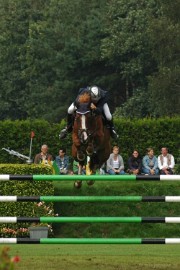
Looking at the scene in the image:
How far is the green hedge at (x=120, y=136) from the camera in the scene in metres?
30.7

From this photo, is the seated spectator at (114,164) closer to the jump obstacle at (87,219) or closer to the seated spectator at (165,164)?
the seated spectator at (165,164)

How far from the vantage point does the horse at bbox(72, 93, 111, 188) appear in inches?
587

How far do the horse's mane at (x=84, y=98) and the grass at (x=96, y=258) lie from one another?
2.11 metres

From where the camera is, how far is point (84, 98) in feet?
49.6

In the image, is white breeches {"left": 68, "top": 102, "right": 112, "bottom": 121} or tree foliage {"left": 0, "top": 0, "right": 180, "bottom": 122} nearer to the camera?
white breeches {"left": 68, "top": 102, "right": 112, "bottom": 121}

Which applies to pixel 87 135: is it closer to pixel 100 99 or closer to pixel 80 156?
pixel 80 156

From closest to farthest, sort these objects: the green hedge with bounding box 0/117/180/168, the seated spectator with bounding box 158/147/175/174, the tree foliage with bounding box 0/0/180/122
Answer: the seated spectator with bounding box 158/147/175/174, the green hedge with bounding box 0/117/180/168, the tree foliage with bounding box 0/0/180/122

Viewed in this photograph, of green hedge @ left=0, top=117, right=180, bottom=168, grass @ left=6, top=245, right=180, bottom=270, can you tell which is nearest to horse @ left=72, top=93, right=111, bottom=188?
grass @ left=6, top=245, right=180, bottom=270

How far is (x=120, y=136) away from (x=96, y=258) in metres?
18.2

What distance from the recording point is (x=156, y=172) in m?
23.6

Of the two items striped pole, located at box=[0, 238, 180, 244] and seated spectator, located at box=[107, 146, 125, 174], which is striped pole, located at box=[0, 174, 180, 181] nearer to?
striped pole, located at box=[0, 238, 180, 244]

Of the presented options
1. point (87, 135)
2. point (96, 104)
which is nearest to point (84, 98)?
point (96, 104)

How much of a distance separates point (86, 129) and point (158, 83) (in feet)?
137

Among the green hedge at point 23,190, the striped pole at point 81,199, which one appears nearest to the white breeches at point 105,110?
the striped pole at point 81,199
